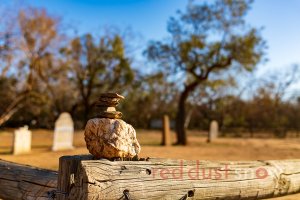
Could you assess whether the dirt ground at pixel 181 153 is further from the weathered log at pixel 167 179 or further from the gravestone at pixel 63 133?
the weathered log at pixel 167 179

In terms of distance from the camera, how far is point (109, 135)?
9.89 feet

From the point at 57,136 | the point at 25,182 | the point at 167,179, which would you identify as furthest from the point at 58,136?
the point at 167,179

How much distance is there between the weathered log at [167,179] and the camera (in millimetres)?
2598

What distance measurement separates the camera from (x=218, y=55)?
69.4ft

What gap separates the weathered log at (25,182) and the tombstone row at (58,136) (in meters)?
11.4

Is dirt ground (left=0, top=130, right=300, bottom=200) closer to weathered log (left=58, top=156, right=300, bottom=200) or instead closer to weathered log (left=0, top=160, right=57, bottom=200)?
weathered log (left=58, top=156, right=300, bottom=200)

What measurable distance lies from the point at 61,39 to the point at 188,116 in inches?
721

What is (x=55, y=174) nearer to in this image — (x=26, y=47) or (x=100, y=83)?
(x=26, y=47)

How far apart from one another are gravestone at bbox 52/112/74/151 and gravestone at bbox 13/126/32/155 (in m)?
1.17

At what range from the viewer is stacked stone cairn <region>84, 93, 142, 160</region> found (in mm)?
2938

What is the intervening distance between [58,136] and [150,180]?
1378 cm

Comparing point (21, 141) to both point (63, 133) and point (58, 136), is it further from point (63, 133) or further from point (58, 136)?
point (63, 133)

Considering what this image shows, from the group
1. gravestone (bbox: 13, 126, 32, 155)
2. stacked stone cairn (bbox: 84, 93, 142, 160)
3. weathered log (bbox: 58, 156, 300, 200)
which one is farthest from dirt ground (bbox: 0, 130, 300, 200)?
stacked stone cairn (bbox: 84, 93, 142, 160)

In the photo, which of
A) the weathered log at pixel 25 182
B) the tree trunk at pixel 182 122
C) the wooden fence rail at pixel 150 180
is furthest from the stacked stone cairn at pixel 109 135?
the tree trunk at pixel 182 122
